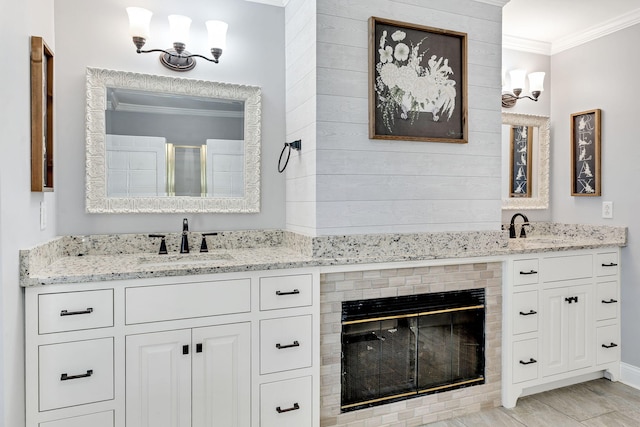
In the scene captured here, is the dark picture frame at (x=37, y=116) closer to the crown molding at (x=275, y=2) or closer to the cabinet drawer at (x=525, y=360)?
the crown molding at (x=275, y=2)

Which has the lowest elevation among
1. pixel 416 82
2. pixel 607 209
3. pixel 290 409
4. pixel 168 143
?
pixel 290 409

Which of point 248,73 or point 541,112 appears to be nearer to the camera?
point 248,73

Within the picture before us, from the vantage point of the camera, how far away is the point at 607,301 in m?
2.94

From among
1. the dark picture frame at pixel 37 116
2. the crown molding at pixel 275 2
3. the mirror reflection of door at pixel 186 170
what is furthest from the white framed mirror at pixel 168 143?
the crown molding at pixel 275 2

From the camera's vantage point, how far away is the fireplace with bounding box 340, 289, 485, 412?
2.28m

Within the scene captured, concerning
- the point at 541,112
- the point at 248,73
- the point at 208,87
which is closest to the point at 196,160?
the point at 208,87

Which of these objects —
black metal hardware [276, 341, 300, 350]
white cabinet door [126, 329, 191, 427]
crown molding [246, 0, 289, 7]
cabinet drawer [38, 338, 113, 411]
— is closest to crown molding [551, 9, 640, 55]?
crown molding [246, 0, 289, 7]

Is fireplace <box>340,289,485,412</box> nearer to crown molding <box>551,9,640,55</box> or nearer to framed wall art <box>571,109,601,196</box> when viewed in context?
framed wall art <box>571,109,601,196</box>

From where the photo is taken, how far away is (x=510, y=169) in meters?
3.45

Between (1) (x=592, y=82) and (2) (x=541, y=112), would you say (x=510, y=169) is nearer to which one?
(2) (x=541, y=112)

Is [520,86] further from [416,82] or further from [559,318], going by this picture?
[559,318]

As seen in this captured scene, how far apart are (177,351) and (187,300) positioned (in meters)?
0.23

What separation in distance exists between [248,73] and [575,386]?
3096 mm

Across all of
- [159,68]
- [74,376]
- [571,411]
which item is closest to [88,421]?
[74,376]
